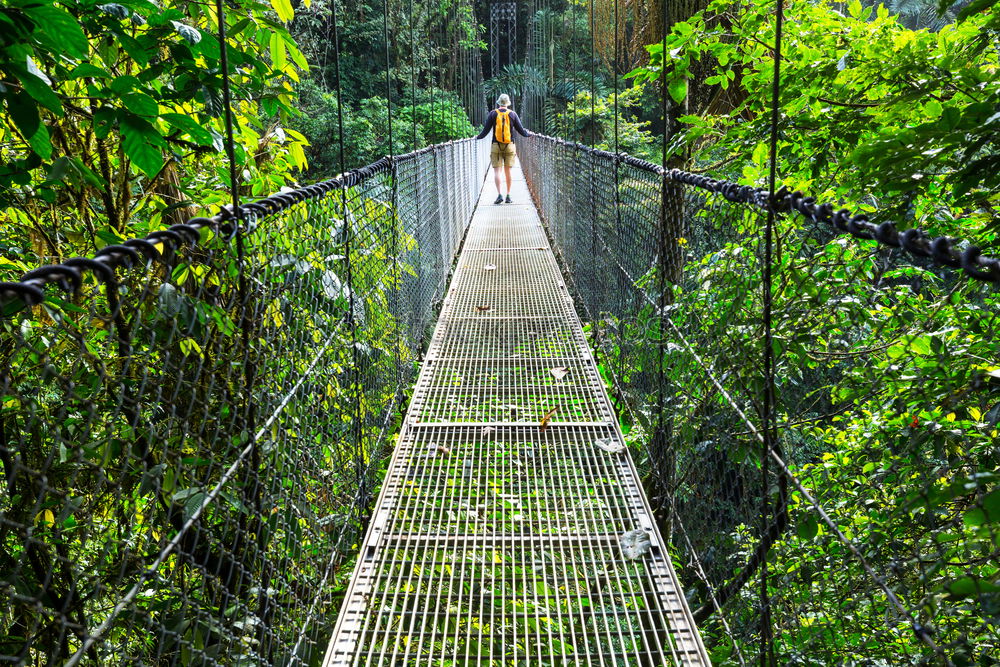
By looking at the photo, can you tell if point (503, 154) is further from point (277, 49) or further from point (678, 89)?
point (277, 49)

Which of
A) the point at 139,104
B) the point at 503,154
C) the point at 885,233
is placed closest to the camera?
the point at 885,233

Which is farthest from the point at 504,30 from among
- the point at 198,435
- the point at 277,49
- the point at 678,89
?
the point at 198,435

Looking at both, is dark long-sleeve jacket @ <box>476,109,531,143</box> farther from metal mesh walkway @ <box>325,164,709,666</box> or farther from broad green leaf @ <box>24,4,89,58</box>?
broad green leaf @ <box>24,4,89,58</box>

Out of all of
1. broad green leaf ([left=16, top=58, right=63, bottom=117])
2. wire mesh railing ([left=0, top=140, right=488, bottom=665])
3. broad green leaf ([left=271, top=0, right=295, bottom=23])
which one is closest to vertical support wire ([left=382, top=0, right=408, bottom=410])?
wire mesh railing ([left=0, top=140, right=488, bottom=665])

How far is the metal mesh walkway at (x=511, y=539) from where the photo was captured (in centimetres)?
177

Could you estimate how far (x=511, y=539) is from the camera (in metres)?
2.19

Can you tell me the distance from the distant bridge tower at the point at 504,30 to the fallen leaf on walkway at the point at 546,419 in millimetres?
25992

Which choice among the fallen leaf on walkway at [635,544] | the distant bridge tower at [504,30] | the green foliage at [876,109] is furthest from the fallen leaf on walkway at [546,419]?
the distant bridge tower at [504,30]

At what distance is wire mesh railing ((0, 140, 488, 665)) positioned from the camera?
1036 mm

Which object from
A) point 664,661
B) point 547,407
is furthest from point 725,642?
point 547,407

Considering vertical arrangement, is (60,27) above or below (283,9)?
below

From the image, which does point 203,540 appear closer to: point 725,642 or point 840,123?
point 725,642

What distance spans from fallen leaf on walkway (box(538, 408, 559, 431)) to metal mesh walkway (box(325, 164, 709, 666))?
1 centimetres

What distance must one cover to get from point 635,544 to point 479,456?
2.57ft
